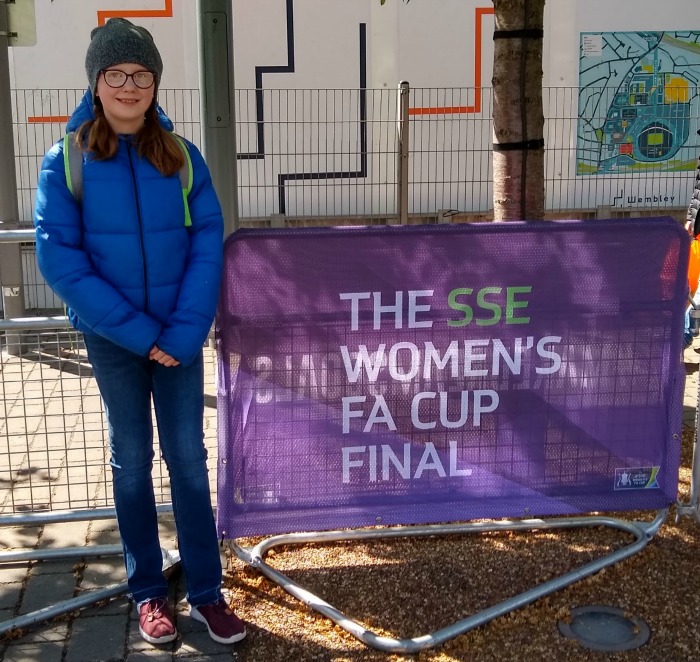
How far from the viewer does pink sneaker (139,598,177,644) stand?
3768 mm

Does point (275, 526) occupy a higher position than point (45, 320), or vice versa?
point (45, 320)

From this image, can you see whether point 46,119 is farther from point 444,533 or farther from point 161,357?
point 161,357

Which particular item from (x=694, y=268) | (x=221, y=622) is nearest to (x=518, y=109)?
(x=694, y=268)

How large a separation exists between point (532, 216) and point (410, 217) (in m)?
6.67

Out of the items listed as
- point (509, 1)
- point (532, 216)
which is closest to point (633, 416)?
point (532, 216)

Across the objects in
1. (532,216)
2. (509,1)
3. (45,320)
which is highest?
(509,1)

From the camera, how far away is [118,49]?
347cm

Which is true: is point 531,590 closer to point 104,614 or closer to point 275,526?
point 275,526

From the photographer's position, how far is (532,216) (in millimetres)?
5121

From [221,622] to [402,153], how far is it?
7.03 m

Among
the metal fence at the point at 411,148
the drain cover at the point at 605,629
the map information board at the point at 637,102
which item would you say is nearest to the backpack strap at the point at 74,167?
the drain cover at the point at 605,629

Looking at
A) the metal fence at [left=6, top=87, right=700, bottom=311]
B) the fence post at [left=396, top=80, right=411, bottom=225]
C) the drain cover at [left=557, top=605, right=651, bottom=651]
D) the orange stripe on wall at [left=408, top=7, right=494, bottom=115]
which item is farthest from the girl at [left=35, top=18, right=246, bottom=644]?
the orange stripe on wall at [left=408, top=7, right=494, bottom=115]

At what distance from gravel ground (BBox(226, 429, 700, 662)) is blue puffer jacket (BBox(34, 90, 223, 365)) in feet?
3.86

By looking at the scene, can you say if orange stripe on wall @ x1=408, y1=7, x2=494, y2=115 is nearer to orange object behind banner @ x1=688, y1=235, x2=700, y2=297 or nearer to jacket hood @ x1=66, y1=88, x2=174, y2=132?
orange object behind banner @ x1=688, y1=235, x2=700, y2=297
